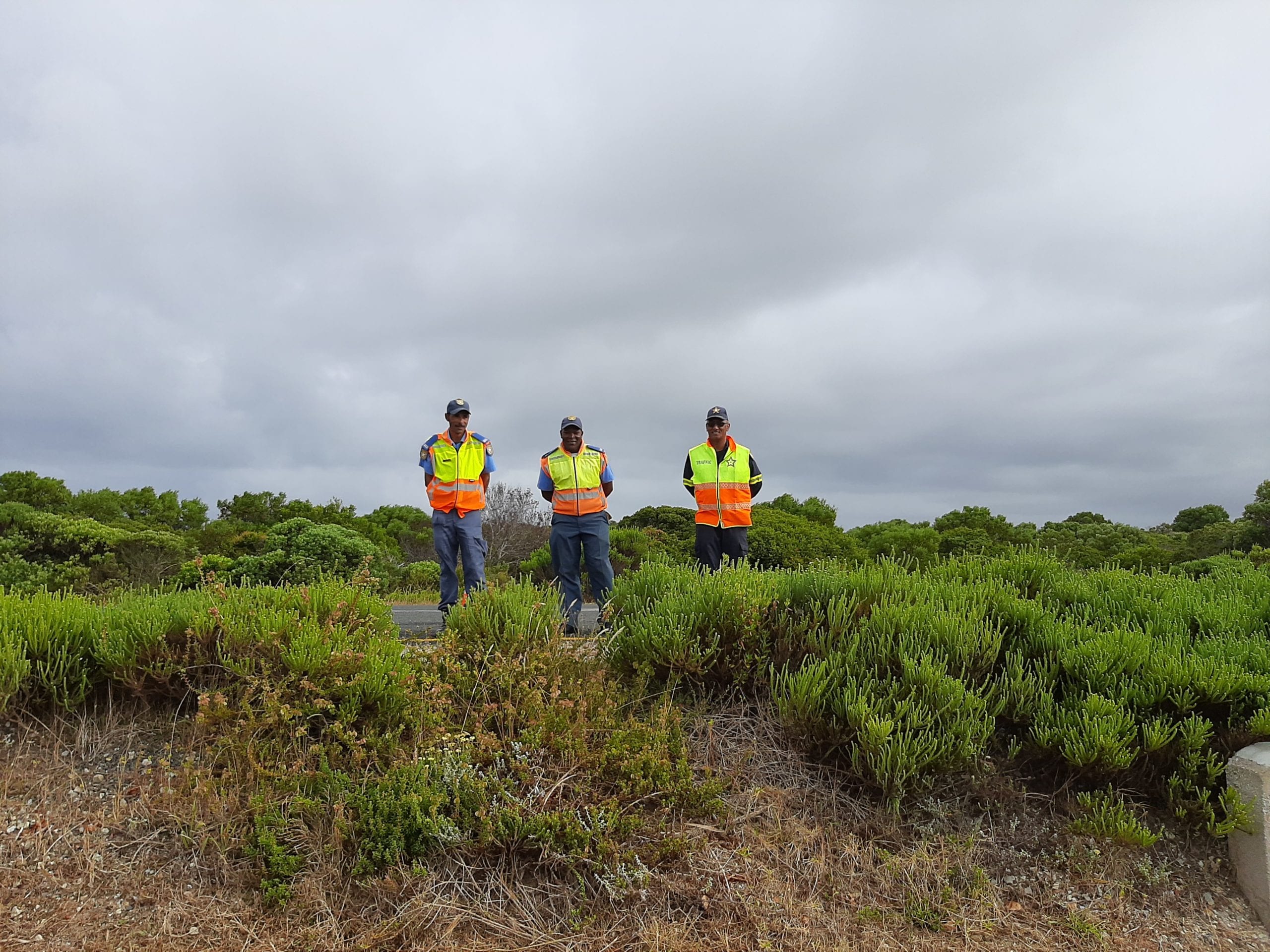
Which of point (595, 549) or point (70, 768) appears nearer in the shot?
point (70, 768)

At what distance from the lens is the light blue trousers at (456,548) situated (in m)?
7.34

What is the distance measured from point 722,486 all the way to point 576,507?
4.98 feet

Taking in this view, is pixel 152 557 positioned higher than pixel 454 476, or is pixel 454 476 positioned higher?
pixel 454 476

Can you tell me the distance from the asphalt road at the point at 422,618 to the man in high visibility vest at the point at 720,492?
1495 mm

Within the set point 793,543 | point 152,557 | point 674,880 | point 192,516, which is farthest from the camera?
point 192,516

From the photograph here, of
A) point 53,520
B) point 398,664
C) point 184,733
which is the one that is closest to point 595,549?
point 398,664

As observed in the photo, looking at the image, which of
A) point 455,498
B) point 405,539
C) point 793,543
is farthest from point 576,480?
point 405,539

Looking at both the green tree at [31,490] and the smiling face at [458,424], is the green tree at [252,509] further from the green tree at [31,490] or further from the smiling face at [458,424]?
the smiling face at [458,424]

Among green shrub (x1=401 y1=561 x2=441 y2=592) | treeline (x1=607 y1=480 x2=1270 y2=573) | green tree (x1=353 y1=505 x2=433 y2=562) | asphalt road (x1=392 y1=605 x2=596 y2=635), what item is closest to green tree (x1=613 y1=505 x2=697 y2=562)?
treeline (x1=607 y1=480 x2=1270 y2=573)

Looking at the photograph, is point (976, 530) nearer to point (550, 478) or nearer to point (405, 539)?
point (550, 478)

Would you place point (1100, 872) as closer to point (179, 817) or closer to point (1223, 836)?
point (1223, 836)

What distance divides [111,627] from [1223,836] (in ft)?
20.9

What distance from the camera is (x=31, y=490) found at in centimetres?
1986

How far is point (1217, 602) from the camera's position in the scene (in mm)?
5465
